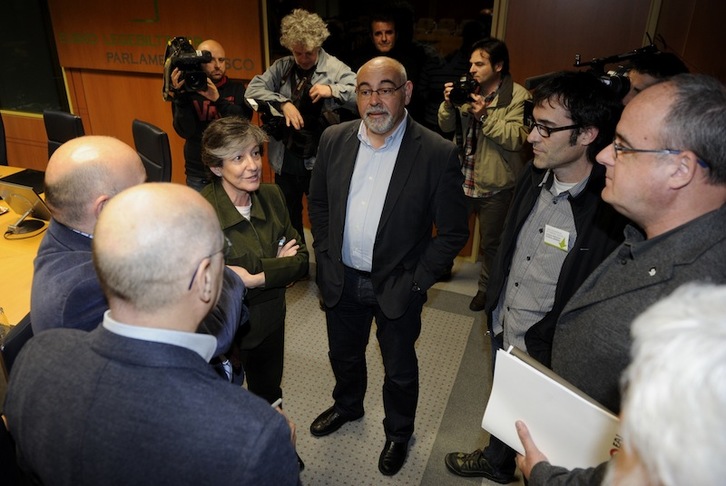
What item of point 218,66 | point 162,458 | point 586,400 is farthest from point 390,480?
point 218,66

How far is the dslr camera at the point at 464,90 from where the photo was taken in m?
2.93

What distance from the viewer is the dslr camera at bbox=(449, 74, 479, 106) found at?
115 inches

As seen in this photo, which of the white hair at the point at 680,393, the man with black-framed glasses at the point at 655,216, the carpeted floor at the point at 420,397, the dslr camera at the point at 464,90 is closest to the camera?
the white hair at the point at 680,393

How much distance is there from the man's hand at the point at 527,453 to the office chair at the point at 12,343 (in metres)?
1.64

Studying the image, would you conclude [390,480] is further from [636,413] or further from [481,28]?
[481,28]

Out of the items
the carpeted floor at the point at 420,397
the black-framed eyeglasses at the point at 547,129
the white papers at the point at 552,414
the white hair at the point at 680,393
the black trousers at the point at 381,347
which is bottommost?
the carpeted floor at the point at 420,397

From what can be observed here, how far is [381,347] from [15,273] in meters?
1.86

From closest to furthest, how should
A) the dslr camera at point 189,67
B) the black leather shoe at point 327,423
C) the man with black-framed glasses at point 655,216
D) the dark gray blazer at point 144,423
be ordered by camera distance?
the dark gray blazer at point 144,423 → the man with black-framed glasses at point 655,216 → the black leather shoe at point 327,423 → the dslr camera at point 189,67

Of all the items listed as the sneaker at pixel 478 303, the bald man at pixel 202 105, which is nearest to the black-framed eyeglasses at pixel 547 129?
the sneaker at pixel 478 303

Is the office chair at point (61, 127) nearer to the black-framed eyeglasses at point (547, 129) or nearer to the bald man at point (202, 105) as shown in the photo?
the bald man at point (202, 105)

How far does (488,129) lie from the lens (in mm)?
2994

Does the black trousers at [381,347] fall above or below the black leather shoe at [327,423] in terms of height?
above

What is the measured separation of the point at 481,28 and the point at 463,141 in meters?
0.98

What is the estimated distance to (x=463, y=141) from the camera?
3.31m
